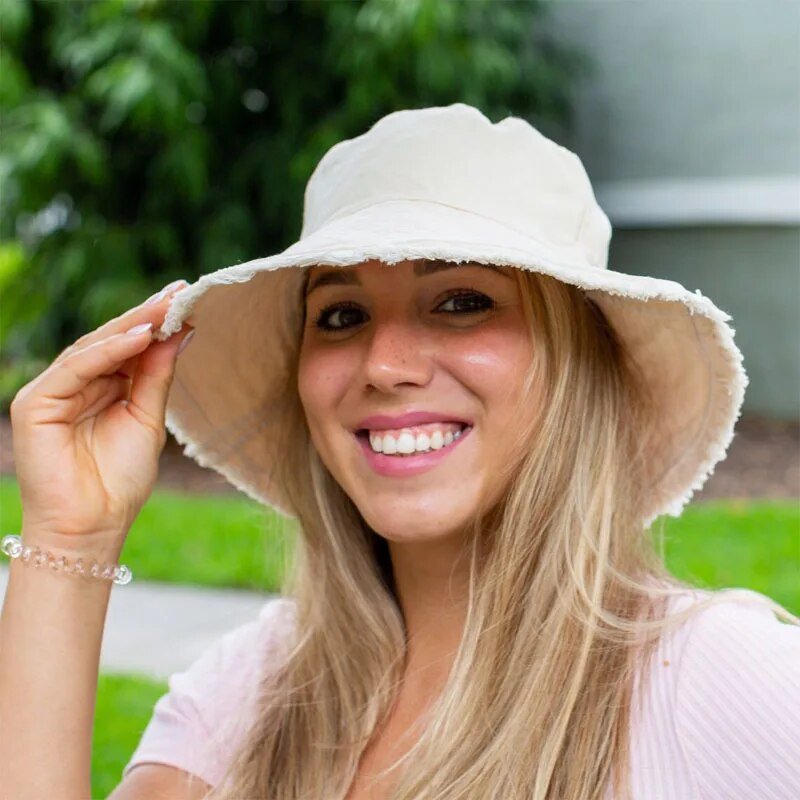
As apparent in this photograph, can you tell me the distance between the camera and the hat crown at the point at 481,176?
1698 mm

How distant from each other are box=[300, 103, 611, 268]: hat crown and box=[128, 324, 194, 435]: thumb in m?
0.34

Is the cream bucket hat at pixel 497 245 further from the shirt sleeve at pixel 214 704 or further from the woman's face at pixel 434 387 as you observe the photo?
the shirt sleeve at pixel 214 704

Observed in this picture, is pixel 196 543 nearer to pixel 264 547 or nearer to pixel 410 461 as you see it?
pixel 264 547

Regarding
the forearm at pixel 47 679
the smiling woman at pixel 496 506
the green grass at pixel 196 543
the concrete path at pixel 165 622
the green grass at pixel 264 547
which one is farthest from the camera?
the green grass at pixel 196 543

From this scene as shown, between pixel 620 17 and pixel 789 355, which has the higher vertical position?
pixel 620 17

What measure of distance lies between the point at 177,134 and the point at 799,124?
4.46 meters

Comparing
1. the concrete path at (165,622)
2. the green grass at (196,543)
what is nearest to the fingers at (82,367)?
the concrete path at (165,622)

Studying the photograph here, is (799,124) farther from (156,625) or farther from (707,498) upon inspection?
(156,625)

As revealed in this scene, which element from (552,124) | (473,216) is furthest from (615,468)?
(552,124)

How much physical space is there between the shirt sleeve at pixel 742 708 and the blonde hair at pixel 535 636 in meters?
0.07

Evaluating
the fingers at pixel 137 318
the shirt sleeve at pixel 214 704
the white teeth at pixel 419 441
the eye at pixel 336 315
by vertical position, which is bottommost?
the shirt sleeve at pixel 214 704

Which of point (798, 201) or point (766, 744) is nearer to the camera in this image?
point (766, 744)

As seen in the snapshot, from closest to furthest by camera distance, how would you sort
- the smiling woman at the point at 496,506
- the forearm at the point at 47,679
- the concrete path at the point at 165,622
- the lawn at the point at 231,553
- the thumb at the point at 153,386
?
the smiling woman at the point at 496,506, the forearm at the point at 47,679, the thumb at the point at 153,386, the lawn at the point at 231,553, the concrete path at the point at 165,622

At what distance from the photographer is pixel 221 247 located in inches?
339
